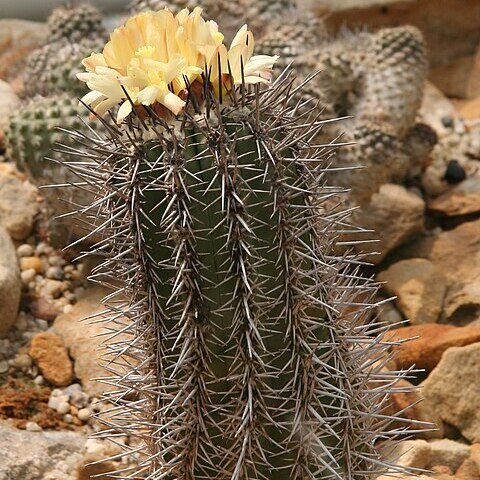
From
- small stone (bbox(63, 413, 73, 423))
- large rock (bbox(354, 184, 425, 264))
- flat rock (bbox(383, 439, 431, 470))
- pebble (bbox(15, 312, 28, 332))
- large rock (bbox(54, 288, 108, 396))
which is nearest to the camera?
flat rock (bbox(383, 439, 431, 470))

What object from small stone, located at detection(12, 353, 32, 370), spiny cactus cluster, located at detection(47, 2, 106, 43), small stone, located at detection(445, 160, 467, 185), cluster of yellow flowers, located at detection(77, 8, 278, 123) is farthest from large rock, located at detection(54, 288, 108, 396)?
small stone, located at detection(445, 160, 467, 185)

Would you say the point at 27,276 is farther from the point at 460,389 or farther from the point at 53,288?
the point at 460,389

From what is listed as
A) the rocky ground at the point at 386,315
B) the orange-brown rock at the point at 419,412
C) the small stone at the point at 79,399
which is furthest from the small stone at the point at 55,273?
the orange-brown rock at the point at 419,412

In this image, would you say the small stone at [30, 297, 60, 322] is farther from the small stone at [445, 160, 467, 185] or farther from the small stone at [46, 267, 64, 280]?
the small stone at [445, 160, 467, 185]

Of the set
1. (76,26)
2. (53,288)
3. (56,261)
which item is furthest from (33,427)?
(76,26)

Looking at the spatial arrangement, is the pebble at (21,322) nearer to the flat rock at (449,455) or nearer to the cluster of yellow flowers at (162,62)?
the flat rock at (449,455)

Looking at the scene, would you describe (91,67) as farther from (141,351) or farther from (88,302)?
(88,302)
